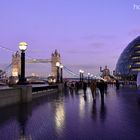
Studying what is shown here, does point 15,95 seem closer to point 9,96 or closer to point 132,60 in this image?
point 9,96

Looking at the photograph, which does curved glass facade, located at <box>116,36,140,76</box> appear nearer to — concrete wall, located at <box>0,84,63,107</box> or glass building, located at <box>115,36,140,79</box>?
glass building, located at <box>115,36,140,79</box>

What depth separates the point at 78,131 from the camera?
10.4 meters

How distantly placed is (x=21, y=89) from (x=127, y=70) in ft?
512

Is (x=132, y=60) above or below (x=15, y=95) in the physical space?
above

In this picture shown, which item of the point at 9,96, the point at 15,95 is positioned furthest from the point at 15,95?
the point at 9,96

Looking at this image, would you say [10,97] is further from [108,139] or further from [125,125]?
[108,139]

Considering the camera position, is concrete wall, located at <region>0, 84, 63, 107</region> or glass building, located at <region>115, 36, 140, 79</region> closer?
concrete wall, located at <region>0, 84, 63, 107</region>

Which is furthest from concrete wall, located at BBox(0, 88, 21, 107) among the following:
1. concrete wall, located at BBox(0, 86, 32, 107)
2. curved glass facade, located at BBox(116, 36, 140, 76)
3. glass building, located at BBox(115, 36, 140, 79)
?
curved glass facade, located at BBox(116, 36, 140, 76)

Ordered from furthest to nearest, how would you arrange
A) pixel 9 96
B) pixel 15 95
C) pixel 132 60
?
pixel 132 60 → pixel 15 95 → pixel 9 96

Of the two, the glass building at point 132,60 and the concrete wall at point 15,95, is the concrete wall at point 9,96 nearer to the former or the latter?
the concrete wall at point 15,95

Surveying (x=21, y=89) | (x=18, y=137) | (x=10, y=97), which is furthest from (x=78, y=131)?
(x=21, y=89)

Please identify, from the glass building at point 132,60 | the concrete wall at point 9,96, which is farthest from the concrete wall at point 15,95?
the glass building at point 132,60

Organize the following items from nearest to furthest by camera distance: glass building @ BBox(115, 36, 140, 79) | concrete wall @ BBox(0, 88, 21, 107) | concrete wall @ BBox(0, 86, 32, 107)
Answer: concrete wall @ BBox(0, 88, 21, 107) → concrete wall @ BBox(0, 86, 32, 107) → glass building @ BBox(115, 36, 140, 79)

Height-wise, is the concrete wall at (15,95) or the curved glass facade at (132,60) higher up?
the curved glass facade at (132,60)
